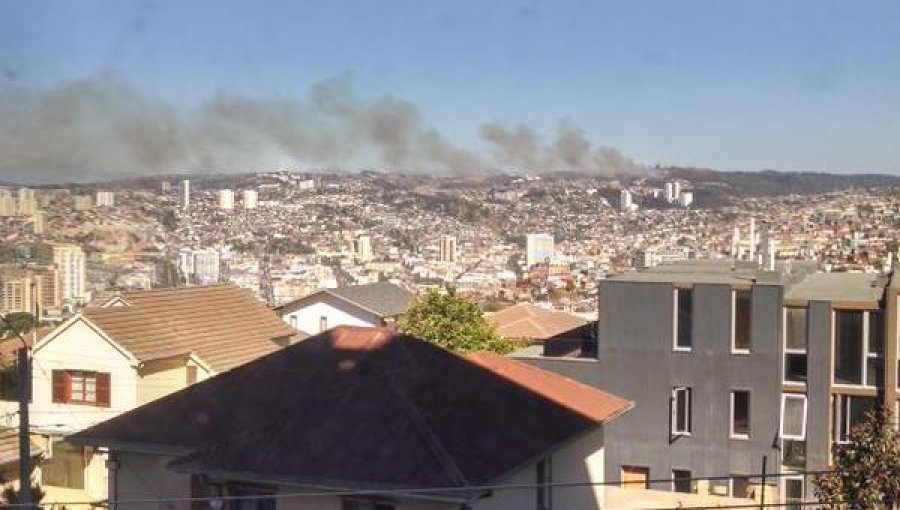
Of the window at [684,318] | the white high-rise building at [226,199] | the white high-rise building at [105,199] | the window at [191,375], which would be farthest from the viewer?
the white high-rise building at [226,199]

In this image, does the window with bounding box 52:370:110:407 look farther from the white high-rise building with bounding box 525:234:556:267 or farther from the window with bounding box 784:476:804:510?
the white high-rise building with bounding box 525:234:556:267

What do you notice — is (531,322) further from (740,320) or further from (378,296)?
(740,320)

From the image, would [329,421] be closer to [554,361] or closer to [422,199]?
[554,361]

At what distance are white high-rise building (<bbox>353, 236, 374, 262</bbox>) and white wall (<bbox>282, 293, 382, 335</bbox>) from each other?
1.11m

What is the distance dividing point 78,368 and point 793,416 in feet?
26.6

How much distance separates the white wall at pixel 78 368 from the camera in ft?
42.3

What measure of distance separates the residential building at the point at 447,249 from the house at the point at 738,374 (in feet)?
31.6

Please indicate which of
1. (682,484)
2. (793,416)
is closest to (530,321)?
(682,484)

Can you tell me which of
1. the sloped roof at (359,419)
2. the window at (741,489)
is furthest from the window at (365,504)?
the window at (741,489)

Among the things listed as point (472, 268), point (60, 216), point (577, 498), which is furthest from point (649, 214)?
point (577, 498)

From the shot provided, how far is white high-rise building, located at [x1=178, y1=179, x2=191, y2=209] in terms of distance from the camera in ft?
53.6

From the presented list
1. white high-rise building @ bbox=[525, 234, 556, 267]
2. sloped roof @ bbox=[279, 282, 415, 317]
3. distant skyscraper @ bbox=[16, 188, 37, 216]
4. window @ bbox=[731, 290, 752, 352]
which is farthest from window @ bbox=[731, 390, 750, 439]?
white high-rise building @ bbox=[525, 234, 556, 267]

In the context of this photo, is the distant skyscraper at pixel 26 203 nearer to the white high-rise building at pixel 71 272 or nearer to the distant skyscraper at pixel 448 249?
the white high-rise building at pixel 71 272

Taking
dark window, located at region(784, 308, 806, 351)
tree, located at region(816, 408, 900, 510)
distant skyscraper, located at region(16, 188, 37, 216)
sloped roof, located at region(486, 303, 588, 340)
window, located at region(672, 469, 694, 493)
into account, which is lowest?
window, located at region(672, 469, 694, 493)
